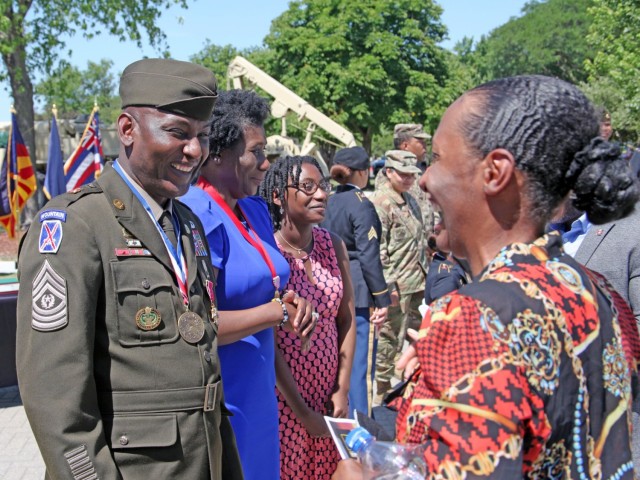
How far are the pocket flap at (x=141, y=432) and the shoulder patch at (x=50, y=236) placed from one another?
0.50 meters

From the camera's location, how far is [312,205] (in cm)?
355

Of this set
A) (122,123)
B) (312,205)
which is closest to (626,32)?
(312,205)

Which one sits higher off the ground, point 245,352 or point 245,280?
point 245,280

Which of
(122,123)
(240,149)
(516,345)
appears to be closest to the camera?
(516,345)

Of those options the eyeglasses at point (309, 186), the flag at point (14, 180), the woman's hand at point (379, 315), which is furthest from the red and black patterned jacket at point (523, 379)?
the flag at point (14, 180)

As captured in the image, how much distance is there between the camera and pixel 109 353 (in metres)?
1.81

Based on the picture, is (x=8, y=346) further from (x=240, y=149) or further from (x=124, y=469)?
(x=124, y=469)

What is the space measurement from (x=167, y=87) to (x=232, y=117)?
2.46 ft

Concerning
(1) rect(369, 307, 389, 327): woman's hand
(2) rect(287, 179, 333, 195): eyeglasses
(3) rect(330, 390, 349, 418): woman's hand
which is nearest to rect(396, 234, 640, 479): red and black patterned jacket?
(3) rect(330, 390, 349, 418): woman's hand

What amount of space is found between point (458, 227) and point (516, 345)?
0.33 metres

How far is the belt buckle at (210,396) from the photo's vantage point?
1.94 m

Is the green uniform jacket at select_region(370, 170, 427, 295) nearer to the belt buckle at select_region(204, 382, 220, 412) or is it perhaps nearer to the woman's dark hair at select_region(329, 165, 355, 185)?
the woman's dark hair at select_region(329, 165, 355, 185)

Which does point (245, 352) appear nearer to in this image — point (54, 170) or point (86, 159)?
point (54, 170)

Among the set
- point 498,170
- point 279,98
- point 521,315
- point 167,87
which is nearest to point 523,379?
point 521,315
